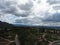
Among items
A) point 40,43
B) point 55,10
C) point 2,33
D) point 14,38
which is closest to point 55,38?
point 40,43

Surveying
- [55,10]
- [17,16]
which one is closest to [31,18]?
[17,16]

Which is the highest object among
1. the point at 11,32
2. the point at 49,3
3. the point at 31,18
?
the point at 49,3

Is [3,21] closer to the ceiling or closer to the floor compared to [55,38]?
closer to the ceiling

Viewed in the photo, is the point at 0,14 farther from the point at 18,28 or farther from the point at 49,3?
the point at 49,3

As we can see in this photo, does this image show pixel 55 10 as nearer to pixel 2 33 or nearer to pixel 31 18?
pixel 31 18

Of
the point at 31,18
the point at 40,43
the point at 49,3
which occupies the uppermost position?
the point at 49,3

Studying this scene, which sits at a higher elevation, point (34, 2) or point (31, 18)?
point (34, 2)

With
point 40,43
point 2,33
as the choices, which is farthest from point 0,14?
point 40,43

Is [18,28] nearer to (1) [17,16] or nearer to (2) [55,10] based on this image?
(1) [17,16]
